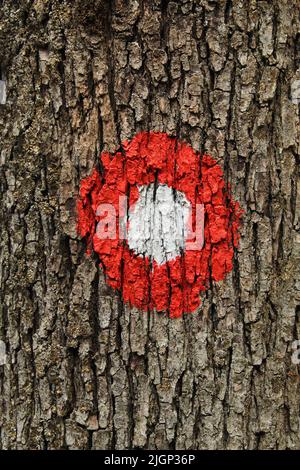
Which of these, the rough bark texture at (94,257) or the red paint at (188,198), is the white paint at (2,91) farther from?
the red paint at (188,198)

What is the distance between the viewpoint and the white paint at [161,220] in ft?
6.08

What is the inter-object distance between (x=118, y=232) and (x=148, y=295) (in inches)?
8.9

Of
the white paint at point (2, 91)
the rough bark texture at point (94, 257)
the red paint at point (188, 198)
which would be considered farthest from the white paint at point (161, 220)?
the white paint at point (2, 91)

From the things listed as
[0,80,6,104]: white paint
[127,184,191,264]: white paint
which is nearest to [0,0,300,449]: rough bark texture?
[0,80,6,104]: white paint

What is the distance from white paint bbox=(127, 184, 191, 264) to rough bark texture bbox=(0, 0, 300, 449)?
0.57 ft

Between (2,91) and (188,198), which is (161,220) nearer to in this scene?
(188,198)

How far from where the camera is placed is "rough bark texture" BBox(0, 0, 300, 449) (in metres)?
1.81

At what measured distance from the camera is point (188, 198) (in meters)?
1.85

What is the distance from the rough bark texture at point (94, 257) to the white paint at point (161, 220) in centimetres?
17

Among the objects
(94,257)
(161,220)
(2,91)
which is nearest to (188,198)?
(161,220)

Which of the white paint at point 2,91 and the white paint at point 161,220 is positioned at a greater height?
the white paint at point 2,91

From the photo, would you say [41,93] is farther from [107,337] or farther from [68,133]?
[107,337]

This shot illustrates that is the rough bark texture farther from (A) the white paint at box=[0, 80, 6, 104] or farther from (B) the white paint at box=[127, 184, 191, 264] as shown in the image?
(B) the white paint at box=[127, 184, 191, 264]

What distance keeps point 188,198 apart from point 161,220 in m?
0.11
